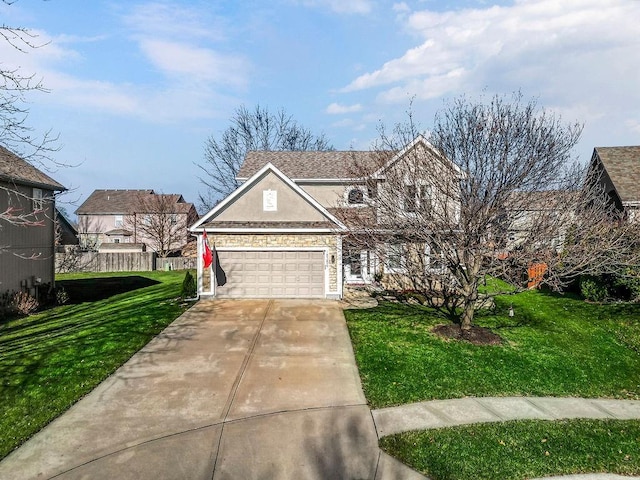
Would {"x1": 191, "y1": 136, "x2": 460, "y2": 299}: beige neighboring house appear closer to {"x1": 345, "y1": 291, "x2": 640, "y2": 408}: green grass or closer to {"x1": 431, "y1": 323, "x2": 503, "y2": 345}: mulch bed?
{"x1": 345, "y1": 291, "x2": 640, "y2": 408}: green grass

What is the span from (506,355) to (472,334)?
1322 millimetres

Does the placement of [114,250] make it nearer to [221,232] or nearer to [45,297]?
[45,297]

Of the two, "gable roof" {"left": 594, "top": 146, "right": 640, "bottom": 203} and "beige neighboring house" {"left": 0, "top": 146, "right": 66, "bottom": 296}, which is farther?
"gable roof" {"left": 594, "top": 146, "right": 640, "bottom": 203}

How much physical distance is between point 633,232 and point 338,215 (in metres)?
10.6

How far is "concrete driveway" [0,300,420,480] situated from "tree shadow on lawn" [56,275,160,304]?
35.6ft

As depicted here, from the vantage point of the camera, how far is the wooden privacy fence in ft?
104

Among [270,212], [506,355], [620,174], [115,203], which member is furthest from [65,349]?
[115,203]

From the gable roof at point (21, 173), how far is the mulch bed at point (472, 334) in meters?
16.1

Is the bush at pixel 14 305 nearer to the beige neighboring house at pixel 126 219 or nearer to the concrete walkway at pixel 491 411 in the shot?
the concrete walkway at pixel 491 411

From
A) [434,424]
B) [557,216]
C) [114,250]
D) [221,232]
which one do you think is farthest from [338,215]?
[114,250]

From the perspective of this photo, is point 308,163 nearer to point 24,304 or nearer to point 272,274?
point 272,274

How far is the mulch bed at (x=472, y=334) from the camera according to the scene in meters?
11.1

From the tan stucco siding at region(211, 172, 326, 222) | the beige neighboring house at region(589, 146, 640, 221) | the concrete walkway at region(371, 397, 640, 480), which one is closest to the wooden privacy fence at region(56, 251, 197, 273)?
the tan stucco siding at region(211, 172, 326, 222)

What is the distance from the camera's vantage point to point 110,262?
3228 cm
